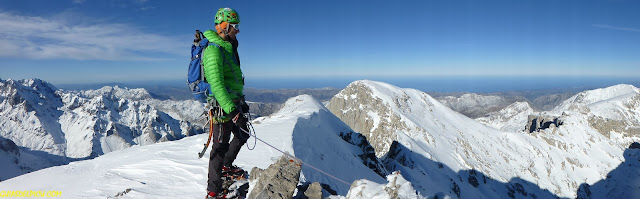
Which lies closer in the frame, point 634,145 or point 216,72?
point 216,72

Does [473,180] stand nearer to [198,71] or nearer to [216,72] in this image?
[198,71]

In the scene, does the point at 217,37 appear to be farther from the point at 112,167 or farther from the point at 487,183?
the point at 487,183

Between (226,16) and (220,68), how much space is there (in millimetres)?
1535

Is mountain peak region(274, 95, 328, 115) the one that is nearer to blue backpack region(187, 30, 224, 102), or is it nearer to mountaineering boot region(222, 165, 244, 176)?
mountaineering boot region(222, 165, 244, 176)

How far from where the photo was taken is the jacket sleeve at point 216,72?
7.02 metres

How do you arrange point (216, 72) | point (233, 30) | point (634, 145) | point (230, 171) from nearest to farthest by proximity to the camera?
1. point (216, 72)
2. point (233, 30)
3. point (230, 171)
4. point (634, 145)

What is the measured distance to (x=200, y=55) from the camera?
7.46m

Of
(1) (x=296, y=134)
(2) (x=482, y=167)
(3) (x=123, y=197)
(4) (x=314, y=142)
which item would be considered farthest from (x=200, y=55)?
(2) (x=482, y=167)

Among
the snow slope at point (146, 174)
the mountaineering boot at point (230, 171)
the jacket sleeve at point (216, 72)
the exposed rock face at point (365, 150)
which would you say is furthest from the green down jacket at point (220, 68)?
the exposed rock face at point (365, 150)

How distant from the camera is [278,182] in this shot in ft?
29.8

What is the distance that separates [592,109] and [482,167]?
136m

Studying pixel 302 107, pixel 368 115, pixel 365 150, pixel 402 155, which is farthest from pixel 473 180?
pixel 302 107

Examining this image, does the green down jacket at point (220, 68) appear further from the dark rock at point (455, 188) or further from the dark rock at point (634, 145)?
the dark rock at point (634, 145)

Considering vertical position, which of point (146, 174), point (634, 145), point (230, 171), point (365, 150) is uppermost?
point (230, 171)
